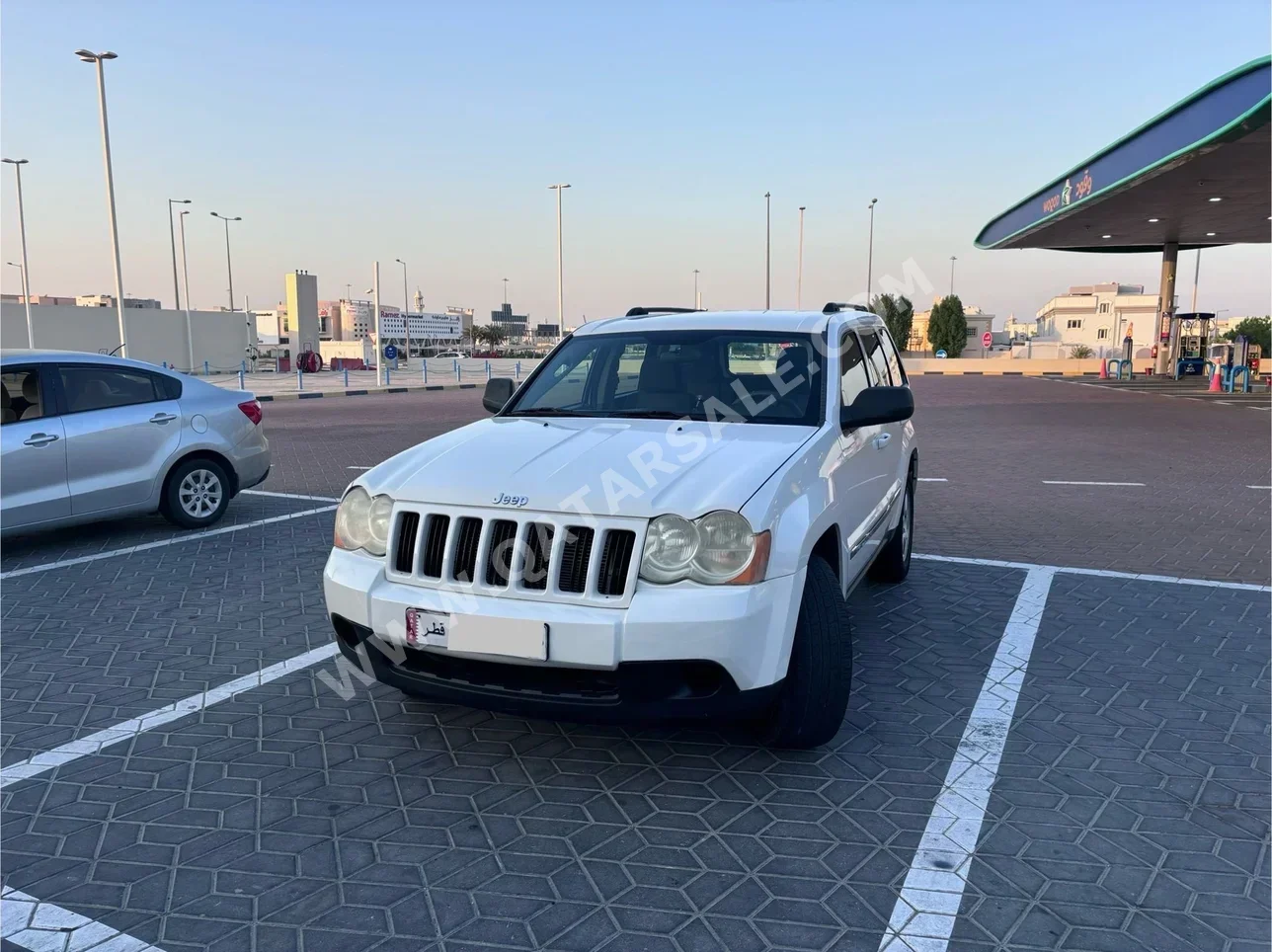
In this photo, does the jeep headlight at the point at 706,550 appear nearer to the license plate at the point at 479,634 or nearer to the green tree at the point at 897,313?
the license plate at the point at 479,634

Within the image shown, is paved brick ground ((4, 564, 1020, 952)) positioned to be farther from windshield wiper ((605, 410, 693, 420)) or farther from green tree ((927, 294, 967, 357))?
green tree ((927, 294, 967, 357))

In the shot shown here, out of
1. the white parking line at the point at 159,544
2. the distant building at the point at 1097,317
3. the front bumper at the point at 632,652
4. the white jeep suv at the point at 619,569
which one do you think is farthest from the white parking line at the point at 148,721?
the distant building at the point at 1097,317

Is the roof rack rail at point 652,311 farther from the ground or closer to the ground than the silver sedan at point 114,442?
farther from the ground

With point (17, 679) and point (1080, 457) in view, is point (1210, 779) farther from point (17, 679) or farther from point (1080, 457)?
point (1080, 457)

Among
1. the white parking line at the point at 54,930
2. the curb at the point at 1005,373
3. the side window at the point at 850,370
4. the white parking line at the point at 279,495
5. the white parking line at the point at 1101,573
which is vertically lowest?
the white parking line at the point at 54,930

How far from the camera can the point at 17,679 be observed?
14.6ft

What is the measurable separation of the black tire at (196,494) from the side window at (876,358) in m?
5.63

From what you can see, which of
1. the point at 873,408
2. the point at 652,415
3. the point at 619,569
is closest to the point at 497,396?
the point at 652,415

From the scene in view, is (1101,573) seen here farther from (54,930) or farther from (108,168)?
(108,168)

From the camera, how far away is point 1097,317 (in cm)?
11025

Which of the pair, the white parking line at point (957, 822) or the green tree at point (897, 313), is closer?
the white parking line at point (957, 822)

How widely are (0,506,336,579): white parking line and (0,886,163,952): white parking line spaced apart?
4.44 metres

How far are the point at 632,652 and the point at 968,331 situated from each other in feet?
228

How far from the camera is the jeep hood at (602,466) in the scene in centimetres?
321
